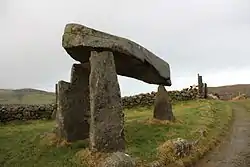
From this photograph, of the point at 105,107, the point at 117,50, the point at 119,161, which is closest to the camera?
the point at 119,161

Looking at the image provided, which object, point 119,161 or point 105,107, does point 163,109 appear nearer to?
point 105,107

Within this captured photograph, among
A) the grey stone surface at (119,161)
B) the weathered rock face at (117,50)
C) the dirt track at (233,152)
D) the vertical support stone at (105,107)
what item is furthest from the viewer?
the weathered rock face at (117,50)

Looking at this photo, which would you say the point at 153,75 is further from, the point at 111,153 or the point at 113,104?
the point at 111,153

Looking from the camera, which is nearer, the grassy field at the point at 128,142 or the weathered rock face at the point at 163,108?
the grassy field at the point at 128,142

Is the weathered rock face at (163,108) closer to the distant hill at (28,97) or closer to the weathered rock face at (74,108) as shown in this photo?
the weathered rock face at (74,108)

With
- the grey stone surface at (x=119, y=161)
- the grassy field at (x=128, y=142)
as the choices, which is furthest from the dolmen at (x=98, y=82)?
the grey stone surface at (x=119, y=161)

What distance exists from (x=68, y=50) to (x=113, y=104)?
2.94m

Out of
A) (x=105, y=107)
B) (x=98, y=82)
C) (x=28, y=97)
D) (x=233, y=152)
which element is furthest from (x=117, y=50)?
(x=28, y=97)

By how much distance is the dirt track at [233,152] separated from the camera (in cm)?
1547

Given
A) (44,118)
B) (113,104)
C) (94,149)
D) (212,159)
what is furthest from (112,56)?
(44,118)

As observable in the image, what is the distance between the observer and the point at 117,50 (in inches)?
622

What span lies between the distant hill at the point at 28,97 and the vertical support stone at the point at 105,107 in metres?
75.6

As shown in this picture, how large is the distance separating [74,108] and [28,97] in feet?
290

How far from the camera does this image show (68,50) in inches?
650
